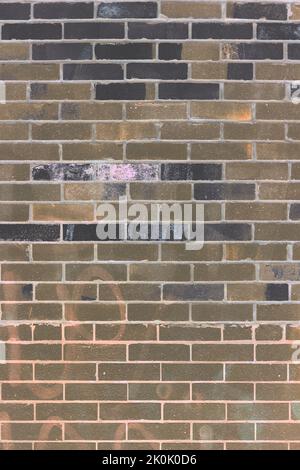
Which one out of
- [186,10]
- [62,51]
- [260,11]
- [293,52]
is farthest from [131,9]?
[293,52]

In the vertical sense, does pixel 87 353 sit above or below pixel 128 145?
below

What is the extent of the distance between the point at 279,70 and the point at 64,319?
158 cm

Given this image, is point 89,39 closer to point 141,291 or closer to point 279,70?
point 279,70

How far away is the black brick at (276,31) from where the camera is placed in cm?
245


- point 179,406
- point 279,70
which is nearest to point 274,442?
Result: point 179,406

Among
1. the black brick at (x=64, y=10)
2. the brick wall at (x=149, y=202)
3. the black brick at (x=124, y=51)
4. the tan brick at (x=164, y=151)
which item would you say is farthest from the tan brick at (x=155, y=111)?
the black brick at (x=64, y=10)

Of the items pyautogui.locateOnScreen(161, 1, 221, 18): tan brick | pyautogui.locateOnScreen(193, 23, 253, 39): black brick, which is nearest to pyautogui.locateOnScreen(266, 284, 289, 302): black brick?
pyautogui.locateOnScreen(193, 23, 253, 39): black brick

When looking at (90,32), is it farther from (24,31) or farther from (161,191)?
(161,191)

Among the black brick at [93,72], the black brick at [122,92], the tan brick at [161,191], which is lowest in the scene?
the tan brick at [161,191]

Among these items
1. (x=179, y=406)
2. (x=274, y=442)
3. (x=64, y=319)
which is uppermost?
(x=64, y=319)

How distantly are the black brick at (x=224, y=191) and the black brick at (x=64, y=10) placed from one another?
3.22 ft

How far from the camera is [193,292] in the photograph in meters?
2.46

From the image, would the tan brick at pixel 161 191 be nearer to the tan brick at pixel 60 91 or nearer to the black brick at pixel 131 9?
the tan brick at pixel 60 91

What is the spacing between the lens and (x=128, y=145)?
2.45m
